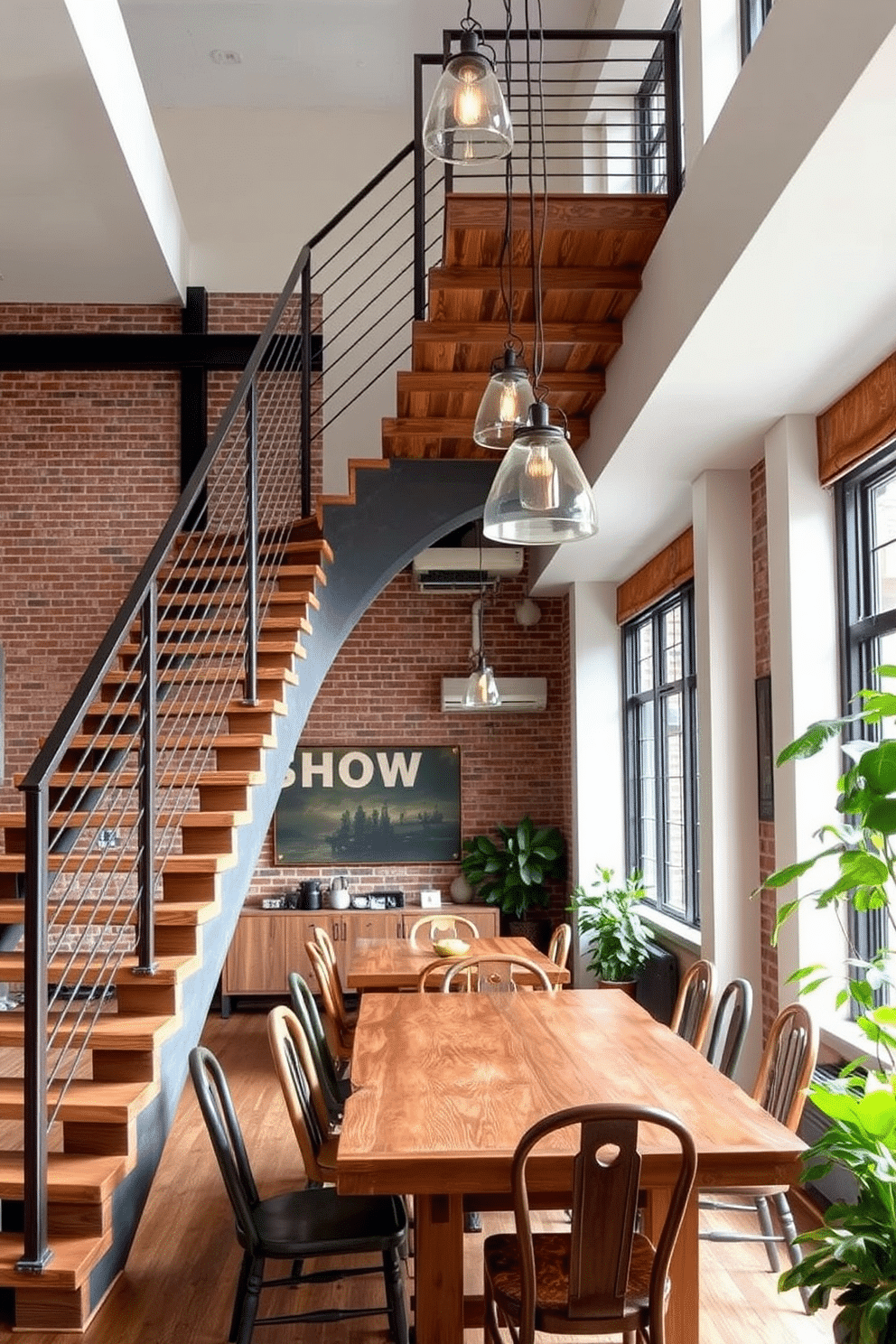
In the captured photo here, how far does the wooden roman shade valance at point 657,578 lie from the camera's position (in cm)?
707

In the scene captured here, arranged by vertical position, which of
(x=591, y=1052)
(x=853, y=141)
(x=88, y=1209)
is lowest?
(x=88, y=1209)

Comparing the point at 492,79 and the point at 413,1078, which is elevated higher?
the point at 492,79

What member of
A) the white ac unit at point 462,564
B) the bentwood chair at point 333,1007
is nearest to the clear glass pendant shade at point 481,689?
the white ac unit at point 462,564

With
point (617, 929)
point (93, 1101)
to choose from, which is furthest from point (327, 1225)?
point (617, 929)

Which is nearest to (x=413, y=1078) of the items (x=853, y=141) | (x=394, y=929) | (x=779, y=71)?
(x=853, y=141)

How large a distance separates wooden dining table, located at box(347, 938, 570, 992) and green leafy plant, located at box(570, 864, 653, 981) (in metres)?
1.02

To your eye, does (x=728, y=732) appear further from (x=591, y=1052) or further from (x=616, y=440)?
(x=591, y=1052)

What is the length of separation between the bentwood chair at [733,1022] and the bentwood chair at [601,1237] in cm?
116

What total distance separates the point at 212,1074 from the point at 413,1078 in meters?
0.51

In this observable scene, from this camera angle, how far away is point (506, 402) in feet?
11.7

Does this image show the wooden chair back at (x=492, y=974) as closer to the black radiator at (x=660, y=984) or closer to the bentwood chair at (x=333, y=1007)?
the bentwood chair at (x=333, y=1007)

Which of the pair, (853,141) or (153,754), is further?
(153,754)

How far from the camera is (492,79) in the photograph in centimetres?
322

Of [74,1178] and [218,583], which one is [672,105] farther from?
[74,1178]
